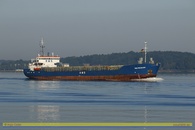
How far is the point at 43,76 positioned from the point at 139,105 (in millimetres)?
63386

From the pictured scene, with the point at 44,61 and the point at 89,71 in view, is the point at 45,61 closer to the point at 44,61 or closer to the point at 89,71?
the point at 44,61

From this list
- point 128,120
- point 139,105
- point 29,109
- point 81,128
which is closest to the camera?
point 81,128

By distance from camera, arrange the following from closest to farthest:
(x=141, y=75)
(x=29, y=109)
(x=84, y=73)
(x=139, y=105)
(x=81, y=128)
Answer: (x=81, y=128), (x=29, y=109), (x=139, y=105), (x=141, y=75), (x=84, y=73)

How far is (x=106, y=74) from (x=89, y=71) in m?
4.20

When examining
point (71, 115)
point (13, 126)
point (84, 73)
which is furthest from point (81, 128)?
point (84, 73)

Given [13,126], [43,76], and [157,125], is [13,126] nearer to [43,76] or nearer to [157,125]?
[157,125]

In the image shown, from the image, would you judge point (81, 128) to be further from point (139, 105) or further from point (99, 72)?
point (99, 72)

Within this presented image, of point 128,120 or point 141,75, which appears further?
point 141,75

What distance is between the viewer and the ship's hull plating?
3637 inches

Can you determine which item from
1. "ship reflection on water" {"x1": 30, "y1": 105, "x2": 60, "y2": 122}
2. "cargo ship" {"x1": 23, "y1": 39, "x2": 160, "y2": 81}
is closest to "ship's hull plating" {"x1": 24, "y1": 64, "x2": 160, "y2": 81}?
"cargo ship" {"x1": 23, "y1": 39, "x2": 160, "y2": 81}

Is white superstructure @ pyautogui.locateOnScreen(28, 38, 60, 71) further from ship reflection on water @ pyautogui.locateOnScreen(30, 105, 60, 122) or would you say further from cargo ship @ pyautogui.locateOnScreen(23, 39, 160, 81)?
ship reflection on water @ pyautogui.locateOnScreen(30, 105, 60, 122)

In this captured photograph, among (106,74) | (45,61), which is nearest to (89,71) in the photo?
(106,74)

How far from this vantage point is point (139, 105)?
138 ft

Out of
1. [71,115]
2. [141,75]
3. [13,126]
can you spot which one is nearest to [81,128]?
[13,126]
